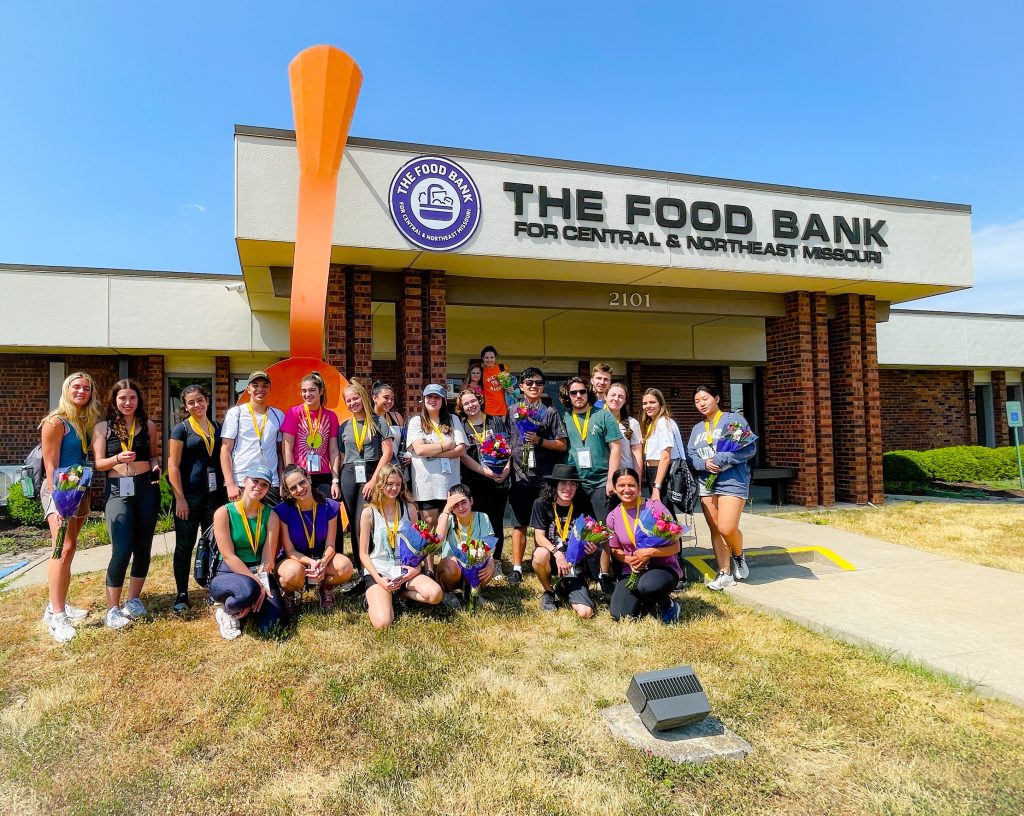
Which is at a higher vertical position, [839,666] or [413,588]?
[413,588]

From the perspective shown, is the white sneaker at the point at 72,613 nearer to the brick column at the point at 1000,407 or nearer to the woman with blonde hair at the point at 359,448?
the woman with blonde hair at the point at 359,448

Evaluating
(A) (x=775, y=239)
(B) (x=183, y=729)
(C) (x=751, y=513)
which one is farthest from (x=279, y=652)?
(A) (x=775, y=239)

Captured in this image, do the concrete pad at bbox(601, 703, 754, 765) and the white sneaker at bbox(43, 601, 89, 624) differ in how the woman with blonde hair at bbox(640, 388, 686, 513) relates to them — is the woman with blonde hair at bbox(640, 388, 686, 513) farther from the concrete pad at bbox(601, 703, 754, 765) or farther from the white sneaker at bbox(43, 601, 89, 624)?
the white sneaker at bbox(43, 601, 89, 624)

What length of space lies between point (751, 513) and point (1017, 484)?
911 centimetres

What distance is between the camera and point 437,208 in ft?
24.3

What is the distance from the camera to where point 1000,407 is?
17938mm

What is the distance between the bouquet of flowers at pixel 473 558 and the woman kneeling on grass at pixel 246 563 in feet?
4.28

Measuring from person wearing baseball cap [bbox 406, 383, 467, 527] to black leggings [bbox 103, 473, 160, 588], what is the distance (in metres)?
1.94

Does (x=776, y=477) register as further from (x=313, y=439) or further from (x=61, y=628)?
(x=61, y=628)

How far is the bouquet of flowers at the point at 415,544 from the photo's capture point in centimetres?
459

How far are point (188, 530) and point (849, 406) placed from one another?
380 inches

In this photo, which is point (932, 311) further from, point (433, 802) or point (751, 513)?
point (433, 802)

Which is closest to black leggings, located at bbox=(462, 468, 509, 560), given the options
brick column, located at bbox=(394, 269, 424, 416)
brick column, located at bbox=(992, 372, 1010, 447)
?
brick column, located at bbox=(394, 269, 424, 416)

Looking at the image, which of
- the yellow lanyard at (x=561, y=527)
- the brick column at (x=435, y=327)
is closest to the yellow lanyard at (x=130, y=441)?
the yellow lanyard at (x=561, y=527)
